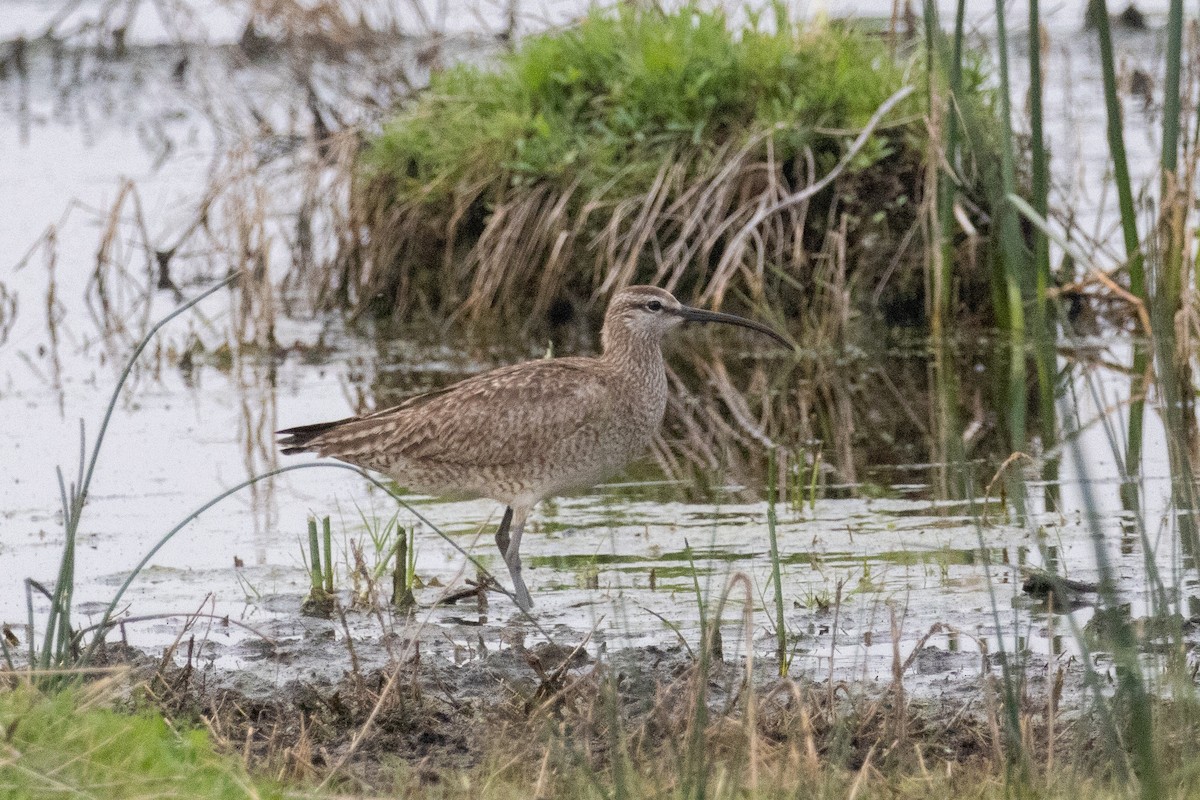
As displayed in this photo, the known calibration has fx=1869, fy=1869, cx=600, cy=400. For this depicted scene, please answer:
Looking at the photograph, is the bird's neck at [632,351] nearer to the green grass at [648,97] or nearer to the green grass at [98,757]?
the green grass at [98,757]

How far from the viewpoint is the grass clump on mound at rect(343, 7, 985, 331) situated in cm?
1105

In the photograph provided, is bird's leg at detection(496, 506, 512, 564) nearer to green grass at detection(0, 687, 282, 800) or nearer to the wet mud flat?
the wet mud flat

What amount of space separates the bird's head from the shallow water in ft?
2.50

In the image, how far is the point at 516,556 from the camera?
6797 mm

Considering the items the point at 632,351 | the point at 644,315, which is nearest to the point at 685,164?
the point at 644,315

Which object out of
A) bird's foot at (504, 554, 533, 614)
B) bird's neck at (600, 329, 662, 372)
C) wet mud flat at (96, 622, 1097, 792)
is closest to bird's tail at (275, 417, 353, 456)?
bird's foot at (504, 554, 533, 614)

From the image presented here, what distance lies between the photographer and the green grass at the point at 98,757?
12.6 feet

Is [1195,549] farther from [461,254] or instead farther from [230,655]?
[461,254]

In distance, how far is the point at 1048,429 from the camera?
4688 millimetres

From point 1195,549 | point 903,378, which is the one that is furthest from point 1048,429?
point 903,378

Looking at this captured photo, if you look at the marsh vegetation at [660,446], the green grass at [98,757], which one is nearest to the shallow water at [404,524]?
the marsh vegetation at [660,446]

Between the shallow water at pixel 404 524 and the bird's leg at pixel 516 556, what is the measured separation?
2.5 inches

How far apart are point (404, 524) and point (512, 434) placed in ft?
3.07

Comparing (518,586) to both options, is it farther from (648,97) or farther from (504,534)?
(648,97)
